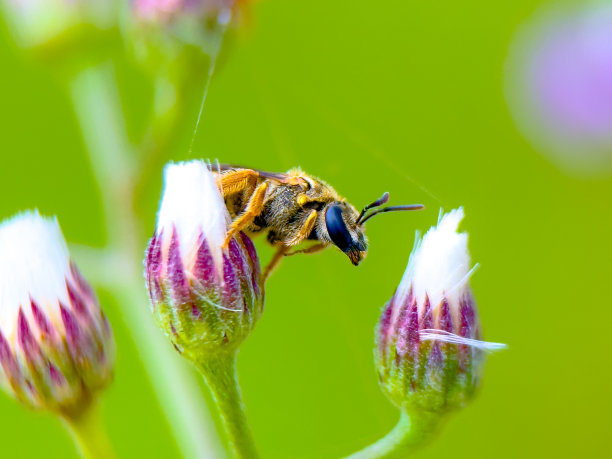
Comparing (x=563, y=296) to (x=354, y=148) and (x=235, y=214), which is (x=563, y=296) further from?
(x=235, y=214)

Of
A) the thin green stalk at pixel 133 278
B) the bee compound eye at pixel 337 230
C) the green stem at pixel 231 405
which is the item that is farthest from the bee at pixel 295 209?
the thin green stalk at pixel 133 278

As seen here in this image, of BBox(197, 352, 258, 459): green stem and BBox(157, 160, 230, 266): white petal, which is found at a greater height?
BBox(157, 160, 230, 266): white petal

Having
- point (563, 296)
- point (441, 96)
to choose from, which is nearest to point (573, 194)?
point (563, 296)

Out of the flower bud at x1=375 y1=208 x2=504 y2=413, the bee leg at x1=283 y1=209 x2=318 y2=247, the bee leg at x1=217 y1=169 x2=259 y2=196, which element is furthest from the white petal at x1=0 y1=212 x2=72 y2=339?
the flower bud at x1=375 y1=208 x2=504 y2=413

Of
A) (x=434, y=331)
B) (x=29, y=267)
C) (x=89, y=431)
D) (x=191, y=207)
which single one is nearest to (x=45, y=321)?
(x=29, y=267)

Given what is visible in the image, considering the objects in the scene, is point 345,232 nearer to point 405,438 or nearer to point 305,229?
point 305,229

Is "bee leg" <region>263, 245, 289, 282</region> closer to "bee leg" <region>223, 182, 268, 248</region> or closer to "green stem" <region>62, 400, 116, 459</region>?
"bee leg" <region>223, 182, 268, 248</region>
